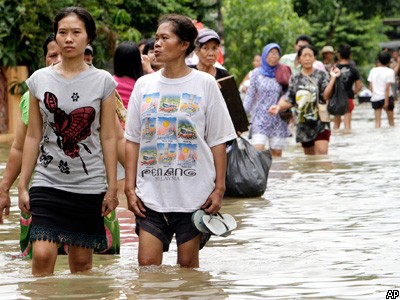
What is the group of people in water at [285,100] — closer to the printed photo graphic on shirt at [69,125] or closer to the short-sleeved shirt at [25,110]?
the short-sleeved shirt at [25,110]

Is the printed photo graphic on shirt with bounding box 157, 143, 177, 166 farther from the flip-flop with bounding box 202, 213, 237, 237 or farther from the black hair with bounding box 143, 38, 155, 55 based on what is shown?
the black hair with bounding box 143, 38, 155, 55

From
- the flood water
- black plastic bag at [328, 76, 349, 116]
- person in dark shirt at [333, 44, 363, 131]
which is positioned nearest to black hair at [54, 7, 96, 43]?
the flood water

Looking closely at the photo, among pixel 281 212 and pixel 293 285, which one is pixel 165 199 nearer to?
pixel 293 285

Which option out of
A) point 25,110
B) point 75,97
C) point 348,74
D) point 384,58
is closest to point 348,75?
point 348,74

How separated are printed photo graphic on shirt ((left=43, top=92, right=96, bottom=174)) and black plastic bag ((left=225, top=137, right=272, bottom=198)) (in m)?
5.63

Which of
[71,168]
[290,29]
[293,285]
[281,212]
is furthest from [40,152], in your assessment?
[290,29]

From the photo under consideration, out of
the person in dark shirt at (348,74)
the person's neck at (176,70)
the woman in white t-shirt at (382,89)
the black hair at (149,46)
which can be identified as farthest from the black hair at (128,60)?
the woman in white t-shirt at (382,89)

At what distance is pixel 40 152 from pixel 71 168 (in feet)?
0.72

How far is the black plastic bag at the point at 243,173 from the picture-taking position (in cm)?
1254

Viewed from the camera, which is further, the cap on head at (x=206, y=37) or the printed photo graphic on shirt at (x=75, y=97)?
the cap on head at (x=206, y=37)

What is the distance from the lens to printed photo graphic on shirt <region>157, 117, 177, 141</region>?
7160 mm

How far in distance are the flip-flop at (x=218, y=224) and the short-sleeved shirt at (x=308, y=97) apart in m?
8.73

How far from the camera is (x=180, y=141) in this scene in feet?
23.5

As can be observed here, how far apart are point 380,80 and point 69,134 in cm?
2067
